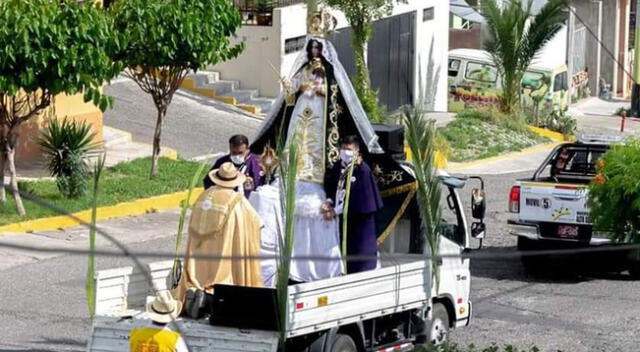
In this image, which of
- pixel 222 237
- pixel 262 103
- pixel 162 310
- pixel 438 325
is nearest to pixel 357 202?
pixel 222 237

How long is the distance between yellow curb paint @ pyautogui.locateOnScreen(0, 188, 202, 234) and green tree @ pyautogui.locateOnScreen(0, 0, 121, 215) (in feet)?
1.06

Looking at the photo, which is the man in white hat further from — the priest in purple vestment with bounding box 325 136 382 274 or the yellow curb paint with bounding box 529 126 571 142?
the yellow curb paint with bounding box 529 126 571 142

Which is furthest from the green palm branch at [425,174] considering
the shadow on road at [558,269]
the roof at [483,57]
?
the roof at [483,57]

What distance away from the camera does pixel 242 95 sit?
95.3 ft

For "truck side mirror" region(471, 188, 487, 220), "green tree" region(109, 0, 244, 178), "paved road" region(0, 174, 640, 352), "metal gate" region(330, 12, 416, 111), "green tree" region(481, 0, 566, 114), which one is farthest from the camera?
"metal gate" region(330, 12, 416, 111)

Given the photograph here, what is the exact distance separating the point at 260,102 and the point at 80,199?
9861mm

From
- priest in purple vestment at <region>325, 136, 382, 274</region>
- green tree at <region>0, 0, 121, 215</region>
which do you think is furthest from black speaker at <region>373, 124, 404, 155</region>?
green tree at <region>0, 0, 121, 215</region>

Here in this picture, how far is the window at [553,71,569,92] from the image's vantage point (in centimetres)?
3791

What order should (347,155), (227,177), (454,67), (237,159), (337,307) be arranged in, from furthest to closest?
(454,67)
(237,159)
(347,155)
(227,177)
(337,307)

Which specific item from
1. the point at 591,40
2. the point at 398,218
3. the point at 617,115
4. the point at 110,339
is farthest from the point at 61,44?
the point at 591,40

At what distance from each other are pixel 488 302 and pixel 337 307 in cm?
507

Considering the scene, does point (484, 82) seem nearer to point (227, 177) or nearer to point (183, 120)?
point (183, 120)

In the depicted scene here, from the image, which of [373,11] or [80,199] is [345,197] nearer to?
[80,199]

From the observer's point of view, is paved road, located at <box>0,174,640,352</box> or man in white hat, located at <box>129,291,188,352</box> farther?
paved road, located at <box>0,174,640,352</box>
